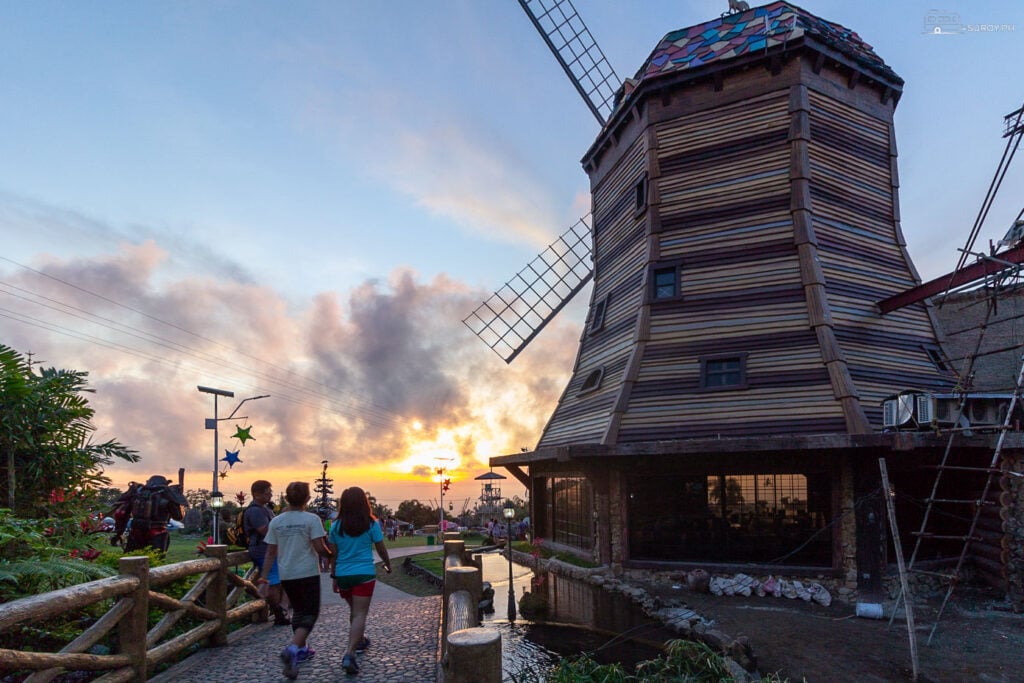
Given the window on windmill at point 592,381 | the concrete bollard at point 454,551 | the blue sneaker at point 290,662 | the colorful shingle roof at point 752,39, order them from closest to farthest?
the blue sneaker at point 290,662, the concrete bollard at point 454,551, the colorful shingle roof at point 752,39, the window on windmill at point 592,381

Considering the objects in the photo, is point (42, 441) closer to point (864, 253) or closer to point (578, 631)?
point (578, 631)

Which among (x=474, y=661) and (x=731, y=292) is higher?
(x=731, y=292)

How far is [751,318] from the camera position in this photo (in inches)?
643

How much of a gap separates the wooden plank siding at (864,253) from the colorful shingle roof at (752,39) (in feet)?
5.03

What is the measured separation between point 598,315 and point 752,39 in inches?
350

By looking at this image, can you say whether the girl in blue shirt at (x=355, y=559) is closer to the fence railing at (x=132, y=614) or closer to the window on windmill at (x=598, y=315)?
the fence railing at (x=132, y=614)

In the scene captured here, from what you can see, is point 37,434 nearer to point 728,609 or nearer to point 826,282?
point 728,609

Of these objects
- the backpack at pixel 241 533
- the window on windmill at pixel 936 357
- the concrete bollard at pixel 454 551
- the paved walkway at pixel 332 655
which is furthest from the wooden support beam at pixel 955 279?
the backpack at pixel 241 533

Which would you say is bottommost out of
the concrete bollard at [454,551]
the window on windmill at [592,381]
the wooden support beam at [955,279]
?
the concrete bollard at [454,551]

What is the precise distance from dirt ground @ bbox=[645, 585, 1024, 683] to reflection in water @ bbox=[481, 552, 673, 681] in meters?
1.31

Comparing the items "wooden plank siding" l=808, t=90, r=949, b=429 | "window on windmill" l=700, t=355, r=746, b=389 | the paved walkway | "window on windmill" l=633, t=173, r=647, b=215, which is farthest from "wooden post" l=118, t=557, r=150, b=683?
"window on windmill" l=633, t=173, r=647, b=215

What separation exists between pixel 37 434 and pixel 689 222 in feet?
49.5

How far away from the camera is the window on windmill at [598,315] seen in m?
20.4

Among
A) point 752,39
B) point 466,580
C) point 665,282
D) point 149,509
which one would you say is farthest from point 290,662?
point 752,39
